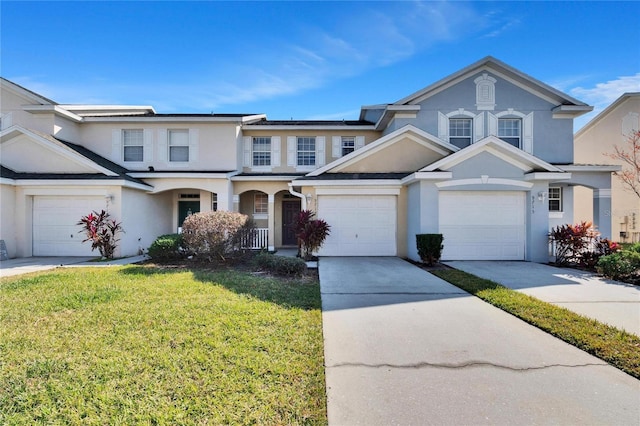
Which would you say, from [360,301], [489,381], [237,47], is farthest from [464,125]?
[489,381]

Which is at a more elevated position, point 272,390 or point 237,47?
point 237,47

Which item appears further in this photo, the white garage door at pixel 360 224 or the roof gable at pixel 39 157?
the roof gable at pixel 39 157

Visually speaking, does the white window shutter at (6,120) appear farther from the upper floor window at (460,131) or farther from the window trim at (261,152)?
the upper floor window at (460,131)

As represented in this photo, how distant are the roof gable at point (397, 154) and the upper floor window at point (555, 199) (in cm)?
622

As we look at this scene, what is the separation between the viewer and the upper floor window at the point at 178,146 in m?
15.3

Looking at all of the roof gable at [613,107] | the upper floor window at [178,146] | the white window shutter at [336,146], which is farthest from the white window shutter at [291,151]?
the roof gable at [613,107]

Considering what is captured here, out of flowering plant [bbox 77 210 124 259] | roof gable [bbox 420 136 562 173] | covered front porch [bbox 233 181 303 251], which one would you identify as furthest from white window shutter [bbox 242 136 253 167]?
roof gable [bbox 420 136 562 173]

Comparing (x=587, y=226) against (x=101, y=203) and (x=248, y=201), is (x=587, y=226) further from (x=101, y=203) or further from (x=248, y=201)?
(x=101, y=203)

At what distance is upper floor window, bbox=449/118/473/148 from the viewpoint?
581 inches

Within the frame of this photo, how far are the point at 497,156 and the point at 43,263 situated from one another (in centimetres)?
1657

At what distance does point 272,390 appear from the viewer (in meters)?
2.99

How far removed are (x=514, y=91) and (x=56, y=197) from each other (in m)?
20.8

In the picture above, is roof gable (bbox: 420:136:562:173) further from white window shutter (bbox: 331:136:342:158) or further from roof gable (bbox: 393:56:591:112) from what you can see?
white window shutter (bbox: 331:136:342:158)

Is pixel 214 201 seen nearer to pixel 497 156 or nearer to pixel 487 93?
pixel 497 156
